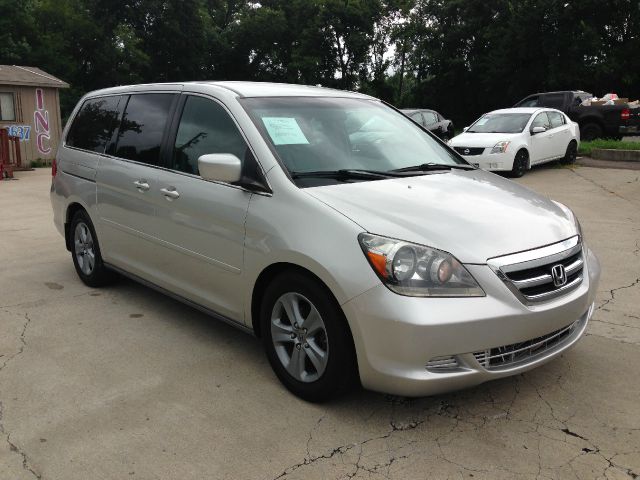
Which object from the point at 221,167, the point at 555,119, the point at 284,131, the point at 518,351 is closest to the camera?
the point at 518,351

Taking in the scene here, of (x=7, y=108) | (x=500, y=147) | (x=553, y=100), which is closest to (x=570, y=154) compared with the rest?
(x=500, y=147)

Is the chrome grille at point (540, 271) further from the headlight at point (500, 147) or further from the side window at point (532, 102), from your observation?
the side window at point (532, 102)

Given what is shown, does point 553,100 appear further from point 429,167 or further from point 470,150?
point 429,167

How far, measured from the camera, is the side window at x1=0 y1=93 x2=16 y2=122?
18.0 m

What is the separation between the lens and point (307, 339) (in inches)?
127

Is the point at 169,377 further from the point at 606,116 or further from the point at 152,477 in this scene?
the point at 606,116

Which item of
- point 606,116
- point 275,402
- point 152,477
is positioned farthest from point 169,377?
point 606,116

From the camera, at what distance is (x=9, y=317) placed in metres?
4.71

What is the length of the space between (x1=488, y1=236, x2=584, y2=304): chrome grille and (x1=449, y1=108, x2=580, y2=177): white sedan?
9.52 meters

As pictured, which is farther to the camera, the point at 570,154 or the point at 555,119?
the point at 570,154

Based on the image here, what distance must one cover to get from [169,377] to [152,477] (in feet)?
3.34

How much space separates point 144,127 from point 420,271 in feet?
8.84

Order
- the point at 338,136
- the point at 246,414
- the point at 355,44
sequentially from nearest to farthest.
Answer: the point at 246,414 < the point at 338,136 < the point at 355,44

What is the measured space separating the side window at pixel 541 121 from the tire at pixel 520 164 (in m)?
0.81
